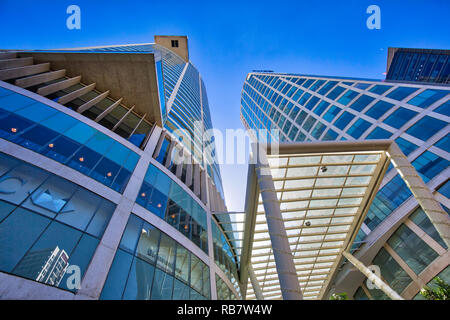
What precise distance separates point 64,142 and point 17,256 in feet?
22.8

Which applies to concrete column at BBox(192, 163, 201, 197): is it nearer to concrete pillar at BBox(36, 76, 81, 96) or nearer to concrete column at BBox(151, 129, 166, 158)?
concrete column at BBox(151, 129, 166, 158)

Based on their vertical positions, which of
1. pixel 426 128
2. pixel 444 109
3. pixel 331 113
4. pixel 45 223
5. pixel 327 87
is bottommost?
pixel 45 223

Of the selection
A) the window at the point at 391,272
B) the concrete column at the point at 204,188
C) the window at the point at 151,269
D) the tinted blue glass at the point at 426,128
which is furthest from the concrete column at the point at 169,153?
the tinted blue glass at the point at 426,128

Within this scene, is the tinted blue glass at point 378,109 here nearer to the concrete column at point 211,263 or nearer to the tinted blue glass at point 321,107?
the tinted blue glass at point 321,107

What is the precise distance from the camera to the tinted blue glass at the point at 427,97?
26859 millimetres

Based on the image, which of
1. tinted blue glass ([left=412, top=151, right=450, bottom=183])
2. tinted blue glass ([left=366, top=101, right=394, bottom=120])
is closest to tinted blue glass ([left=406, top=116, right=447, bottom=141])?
tinted blue glass ([left=412, top=151, right=450, bottom=183])

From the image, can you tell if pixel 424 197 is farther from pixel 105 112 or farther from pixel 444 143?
pixel 105 112

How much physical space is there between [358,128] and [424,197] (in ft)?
81.5

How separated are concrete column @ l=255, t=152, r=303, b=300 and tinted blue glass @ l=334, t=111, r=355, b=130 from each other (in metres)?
30.1

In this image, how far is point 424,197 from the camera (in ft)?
36.2

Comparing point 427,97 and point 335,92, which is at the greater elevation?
point 335,92

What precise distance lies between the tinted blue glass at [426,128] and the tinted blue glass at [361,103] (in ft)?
31.2

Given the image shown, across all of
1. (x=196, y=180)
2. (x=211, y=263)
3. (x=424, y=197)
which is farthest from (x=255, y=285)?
(x=424, y=197)

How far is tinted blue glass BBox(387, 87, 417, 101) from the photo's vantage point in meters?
30.6
